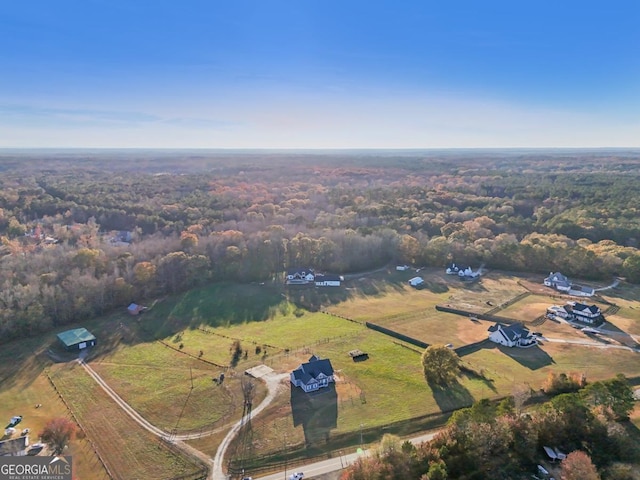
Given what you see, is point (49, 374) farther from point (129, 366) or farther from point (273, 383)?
point (273, 383)

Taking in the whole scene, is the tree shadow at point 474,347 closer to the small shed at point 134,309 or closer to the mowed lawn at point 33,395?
the mowed lawn at point 33,395

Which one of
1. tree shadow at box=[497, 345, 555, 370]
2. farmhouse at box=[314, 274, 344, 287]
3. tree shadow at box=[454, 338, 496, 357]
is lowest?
farmhouse at box=[314, 274, 344, 287]

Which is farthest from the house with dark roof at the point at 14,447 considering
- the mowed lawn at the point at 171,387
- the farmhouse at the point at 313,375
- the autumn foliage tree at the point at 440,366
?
the autumn foliage tree at the point at 440,366

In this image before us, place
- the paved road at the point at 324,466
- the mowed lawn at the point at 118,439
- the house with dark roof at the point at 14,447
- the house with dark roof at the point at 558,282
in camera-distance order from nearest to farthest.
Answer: the paved road at the point at 324,466 < the mowed lawn at the point at 118,439 < the house with dark roof at the point at 14,447 < the house with dark roof at the point at 558,282

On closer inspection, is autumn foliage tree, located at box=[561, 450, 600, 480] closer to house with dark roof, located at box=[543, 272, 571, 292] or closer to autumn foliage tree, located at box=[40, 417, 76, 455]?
autumn foliage tree, located at box=[40, 417, 76, 455]

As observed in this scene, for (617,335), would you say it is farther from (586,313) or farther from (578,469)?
(578,469)

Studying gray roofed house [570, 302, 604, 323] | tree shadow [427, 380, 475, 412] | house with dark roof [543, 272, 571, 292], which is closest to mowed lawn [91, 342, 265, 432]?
tree shadow [427, 380, 475, 412]
